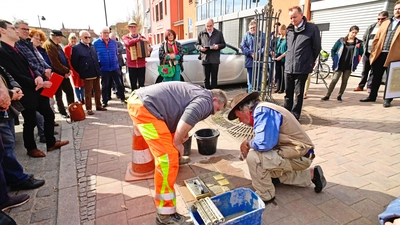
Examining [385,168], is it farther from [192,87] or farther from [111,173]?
[111,173]

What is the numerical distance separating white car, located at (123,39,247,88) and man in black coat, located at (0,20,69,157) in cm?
341

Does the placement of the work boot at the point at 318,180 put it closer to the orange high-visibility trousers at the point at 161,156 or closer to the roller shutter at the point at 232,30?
the orange high-visibility trousers at the point at 161,156

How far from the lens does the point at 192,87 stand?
2.28 m

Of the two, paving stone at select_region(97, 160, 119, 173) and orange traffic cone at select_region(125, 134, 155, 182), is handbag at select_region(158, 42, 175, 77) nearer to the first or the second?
paving stone at select_region(97, 160, 119, 173)

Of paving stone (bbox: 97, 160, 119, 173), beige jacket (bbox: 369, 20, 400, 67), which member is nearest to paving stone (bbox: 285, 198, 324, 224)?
paving stone (bbox: 97, 160, 119, 173)

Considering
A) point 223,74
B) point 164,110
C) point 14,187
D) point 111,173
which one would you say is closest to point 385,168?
point 164,110

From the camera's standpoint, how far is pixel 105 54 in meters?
5.75

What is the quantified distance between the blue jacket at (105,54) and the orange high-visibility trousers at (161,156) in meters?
4.10

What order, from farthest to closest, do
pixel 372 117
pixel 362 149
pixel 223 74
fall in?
1. pixel 223 74
2. pixel 372 117
3. pixel 362 149

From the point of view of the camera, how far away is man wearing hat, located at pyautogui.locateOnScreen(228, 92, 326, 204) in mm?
2266

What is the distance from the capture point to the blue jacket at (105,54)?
5.75m

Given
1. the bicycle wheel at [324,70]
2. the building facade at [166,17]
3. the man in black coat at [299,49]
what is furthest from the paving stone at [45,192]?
the building facade at [166,17]

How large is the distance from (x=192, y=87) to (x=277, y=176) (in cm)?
130

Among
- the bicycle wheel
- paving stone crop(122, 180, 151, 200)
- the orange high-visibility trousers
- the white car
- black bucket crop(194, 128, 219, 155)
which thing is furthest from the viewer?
the bicycle wheel
